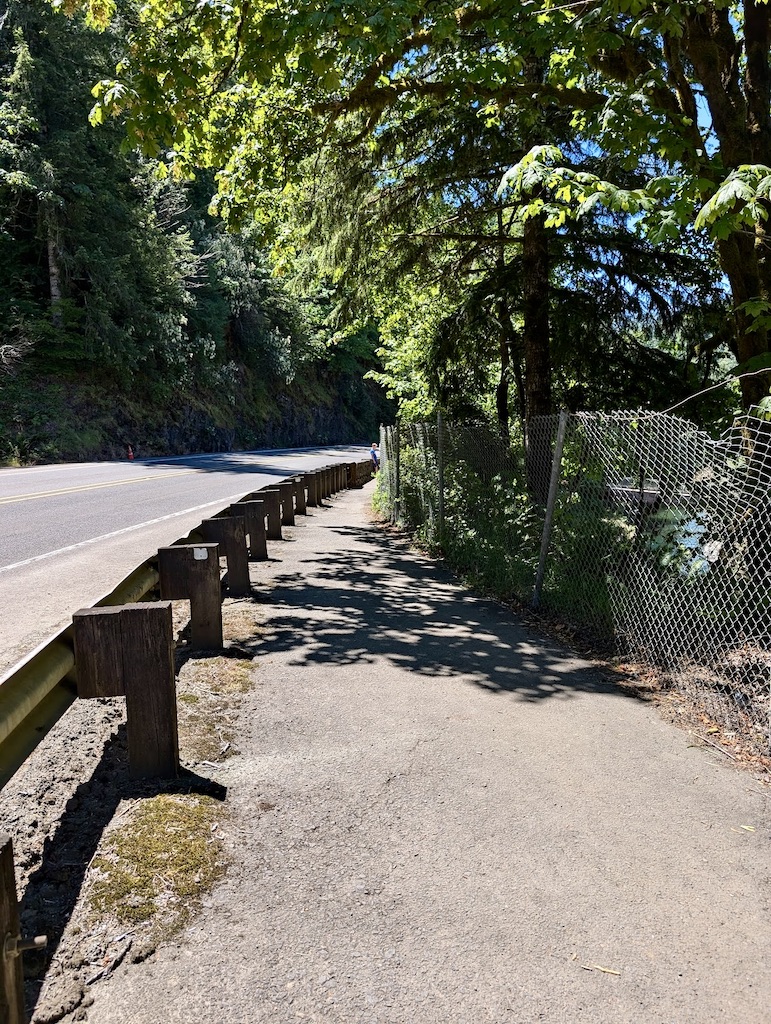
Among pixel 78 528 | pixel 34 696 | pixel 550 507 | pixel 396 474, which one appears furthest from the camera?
pixel 396 474

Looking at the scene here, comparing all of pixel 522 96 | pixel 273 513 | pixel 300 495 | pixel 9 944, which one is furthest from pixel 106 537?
pixel 9 944

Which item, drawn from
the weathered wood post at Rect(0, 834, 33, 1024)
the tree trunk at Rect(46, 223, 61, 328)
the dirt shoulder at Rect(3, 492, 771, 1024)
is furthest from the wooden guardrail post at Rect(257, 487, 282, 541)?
the tree trunk at Rect(46, 223, 61, 328)

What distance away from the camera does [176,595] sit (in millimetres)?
5098

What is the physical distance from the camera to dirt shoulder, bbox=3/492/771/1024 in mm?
2297

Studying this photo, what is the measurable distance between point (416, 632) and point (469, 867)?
343cm

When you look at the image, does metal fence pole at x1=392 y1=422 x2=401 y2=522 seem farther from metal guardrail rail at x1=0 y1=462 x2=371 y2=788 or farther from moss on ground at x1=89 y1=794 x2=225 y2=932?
moss on ground at x1=89 y1=794 x2=225 y2=932

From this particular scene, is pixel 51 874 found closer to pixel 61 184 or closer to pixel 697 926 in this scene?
pixel 697 926

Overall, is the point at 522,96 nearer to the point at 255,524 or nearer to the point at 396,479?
the point at 255,524

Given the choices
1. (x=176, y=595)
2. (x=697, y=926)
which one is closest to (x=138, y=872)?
(x=697, y=926)

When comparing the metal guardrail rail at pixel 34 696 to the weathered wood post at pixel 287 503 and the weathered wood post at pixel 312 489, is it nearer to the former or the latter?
the weathered wood post at pixel 287 503

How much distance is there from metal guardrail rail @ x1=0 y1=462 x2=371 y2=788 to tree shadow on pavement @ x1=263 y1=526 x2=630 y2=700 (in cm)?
238

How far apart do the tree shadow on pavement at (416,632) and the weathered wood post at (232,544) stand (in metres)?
0.35

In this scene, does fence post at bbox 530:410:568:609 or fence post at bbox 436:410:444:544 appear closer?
fence post at bbox 530:410:568:609

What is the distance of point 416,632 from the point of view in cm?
637
